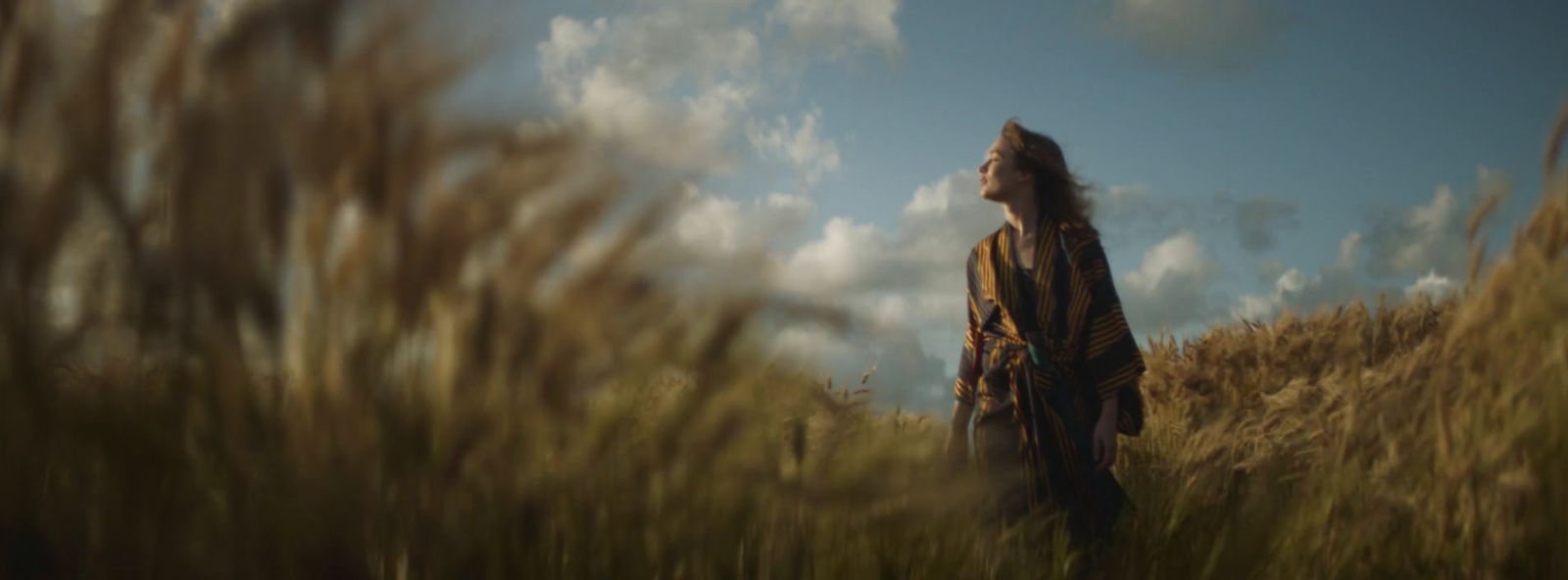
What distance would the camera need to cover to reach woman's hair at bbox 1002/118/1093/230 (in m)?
3.84

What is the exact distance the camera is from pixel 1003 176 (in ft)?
12.4

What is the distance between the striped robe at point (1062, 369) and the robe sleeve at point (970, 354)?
10 cm

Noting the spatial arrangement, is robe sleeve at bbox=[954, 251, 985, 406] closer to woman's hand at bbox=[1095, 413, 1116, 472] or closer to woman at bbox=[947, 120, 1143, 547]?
woman at bbox=[947, 120, 1143, 547]

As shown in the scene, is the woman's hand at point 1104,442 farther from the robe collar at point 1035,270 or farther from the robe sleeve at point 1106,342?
the robe collar at point 1035,270

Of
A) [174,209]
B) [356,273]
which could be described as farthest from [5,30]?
[356,273]

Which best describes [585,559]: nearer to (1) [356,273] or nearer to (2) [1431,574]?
(1) [356,273]

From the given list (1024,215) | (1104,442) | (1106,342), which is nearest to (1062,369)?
(1106,342)

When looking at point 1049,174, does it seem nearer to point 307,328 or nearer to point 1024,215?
point 1024,215

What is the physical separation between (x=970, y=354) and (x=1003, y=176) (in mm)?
682

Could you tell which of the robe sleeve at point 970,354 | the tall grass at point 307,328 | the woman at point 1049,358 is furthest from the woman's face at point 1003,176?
the tall grass at point 307,328

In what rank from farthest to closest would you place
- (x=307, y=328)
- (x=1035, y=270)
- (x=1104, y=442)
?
(x=1035, y=270) < (x=1104, y=442) < (x=307, y=328)

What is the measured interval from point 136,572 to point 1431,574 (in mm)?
2483

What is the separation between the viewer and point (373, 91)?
2.73 ft

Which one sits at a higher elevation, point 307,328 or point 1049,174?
point 1049,174
